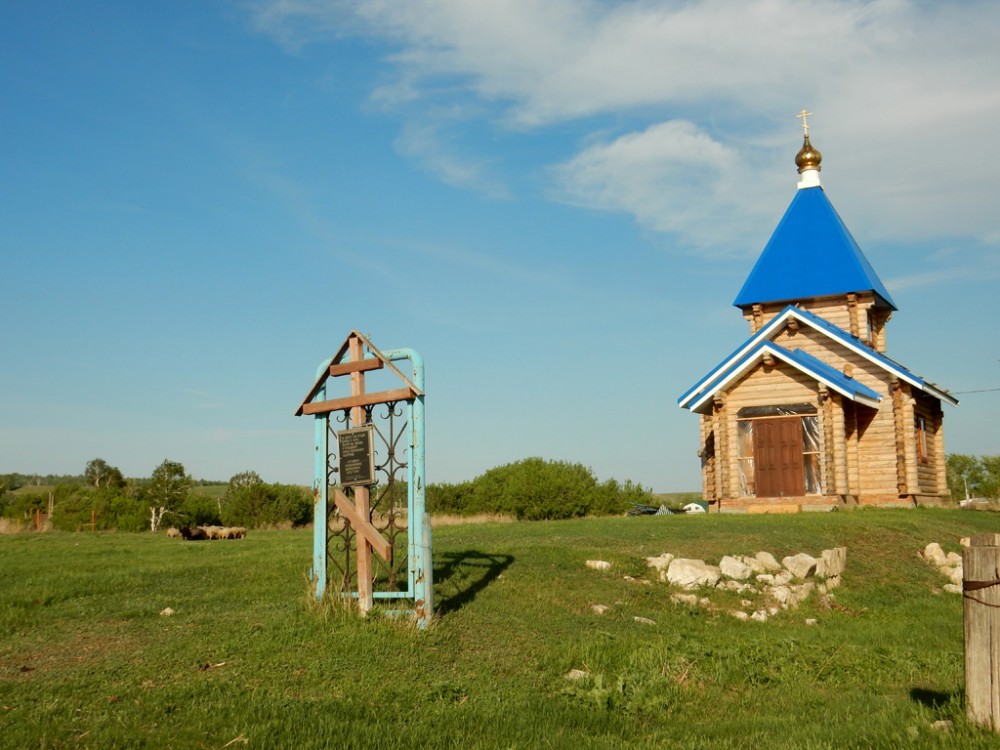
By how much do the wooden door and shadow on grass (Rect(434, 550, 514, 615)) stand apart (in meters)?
13.0

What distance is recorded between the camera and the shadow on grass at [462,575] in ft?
37.9

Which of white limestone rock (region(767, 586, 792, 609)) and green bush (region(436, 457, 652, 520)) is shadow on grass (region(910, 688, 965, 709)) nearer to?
white limestone rock (region(767, 586, 792, 609))

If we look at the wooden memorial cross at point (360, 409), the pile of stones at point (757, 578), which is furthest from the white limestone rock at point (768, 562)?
the wooden memorial cross at point (360, 409)

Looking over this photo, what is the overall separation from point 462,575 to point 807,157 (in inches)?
933

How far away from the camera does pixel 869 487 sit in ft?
85.3

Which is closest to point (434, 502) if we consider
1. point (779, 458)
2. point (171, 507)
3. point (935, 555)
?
point (171, 507)

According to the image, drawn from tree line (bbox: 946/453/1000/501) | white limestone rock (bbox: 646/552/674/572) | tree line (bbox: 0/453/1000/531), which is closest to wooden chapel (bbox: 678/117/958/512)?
tree line (bbox: 0/453/1000/531)

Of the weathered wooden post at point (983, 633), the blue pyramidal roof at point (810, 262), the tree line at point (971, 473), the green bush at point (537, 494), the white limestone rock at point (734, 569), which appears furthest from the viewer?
the tree line at point (971, 473)

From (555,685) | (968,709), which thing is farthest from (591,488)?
(968,709)

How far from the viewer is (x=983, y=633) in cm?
650

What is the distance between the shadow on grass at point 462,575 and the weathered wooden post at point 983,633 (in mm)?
5892

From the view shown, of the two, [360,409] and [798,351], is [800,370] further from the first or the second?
[360,409]

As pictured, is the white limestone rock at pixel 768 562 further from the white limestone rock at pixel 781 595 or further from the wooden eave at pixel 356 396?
the wooden eave at pixel 356 396

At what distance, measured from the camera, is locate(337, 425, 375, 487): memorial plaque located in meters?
11.0
